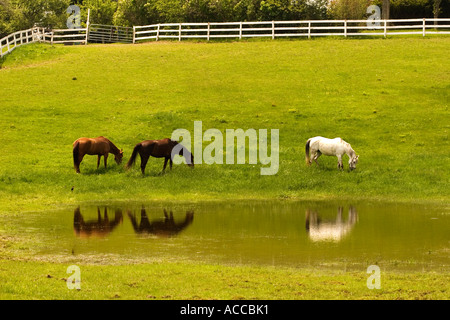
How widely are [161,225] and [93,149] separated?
8.62 m

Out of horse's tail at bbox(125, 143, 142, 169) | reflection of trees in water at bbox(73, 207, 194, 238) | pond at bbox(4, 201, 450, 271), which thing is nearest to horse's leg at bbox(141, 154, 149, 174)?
horse's tail at bbox(125, 143, 142, 169)

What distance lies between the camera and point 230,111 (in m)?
34.0

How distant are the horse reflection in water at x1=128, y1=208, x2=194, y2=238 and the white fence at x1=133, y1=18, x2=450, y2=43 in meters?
32.0

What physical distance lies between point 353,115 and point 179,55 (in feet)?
56.4

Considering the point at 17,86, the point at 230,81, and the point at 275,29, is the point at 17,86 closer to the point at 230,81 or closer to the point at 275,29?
the point at 230,81

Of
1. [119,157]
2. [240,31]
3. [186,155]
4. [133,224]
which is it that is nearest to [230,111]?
[186,155]

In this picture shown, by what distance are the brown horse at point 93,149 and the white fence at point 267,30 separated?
24883 millimetres

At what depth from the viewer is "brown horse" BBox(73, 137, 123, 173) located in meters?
25.8

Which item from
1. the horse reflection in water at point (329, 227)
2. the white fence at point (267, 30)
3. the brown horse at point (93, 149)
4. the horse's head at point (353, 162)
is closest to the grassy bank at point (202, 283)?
the horse reflection in water at point (329, 227)

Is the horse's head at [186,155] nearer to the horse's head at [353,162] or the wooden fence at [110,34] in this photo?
the horse's head at [353,162]

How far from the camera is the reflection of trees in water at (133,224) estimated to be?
17516 millimetres

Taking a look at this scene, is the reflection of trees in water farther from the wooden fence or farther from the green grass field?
the wooden fence

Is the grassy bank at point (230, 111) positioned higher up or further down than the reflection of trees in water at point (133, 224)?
higher up
